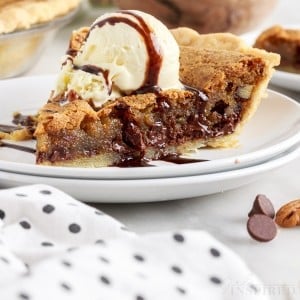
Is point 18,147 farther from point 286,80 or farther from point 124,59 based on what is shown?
point 286,80

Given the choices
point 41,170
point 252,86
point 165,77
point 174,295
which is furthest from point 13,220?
point 252,86

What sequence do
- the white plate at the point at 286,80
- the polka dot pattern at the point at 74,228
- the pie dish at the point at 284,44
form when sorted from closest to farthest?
the polka dot pattern at the point at 74,228, the white plate at the point at 286,80, the pie dish at the point at 284,44

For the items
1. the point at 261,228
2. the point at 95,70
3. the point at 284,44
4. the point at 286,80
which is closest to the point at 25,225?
the point at 261,228

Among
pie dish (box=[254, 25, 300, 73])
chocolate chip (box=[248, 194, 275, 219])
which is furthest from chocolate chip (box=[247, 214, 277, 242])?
pie dish (box=[254, 25, 300, 73])

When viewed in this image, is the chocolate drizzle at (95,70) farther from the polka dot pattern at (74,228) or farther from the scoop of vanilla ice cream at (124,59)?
the polka dot pattern at (74,228)

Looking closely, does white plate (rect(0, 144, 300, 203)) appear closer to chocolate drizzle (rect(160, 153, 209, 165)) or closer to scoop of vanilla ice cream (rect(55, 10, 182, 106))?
chocolate drizzle (rect(160, 153, 209, 165))

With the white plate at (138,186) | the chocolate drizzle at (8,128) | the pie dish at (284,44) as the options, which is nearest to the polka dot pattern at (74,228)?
the white plate at (138,186)

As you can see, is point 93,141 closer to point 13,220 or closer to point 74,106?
point 74,106
